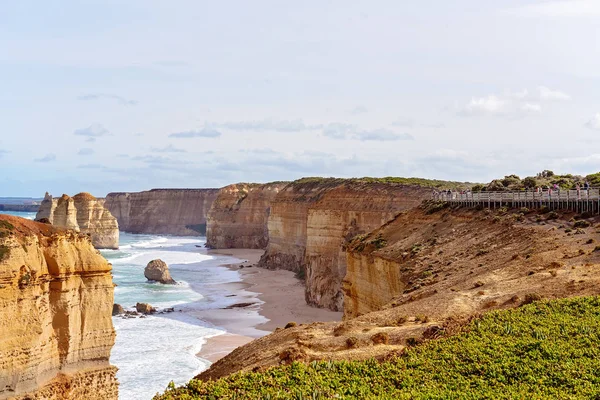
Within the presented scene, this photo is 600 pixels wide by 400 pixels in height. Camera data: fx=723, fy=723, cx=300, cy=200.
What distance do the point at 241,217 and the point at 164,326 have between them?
84157mm

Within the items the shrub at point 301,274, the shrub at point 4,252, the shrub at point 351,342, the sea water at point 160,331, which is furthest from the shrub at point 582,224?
the shrub at point 301,274

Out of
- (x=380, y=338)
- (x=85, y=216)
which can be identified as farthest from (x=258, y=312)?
(x=85, y=216)

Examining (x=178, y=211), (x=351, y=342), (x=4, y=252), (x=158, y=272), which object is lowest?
(x=158, y=272)

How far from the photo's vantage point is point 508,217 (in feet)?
120

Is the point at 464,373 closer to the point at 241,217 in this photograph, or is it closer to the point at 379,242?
the point at 379,242

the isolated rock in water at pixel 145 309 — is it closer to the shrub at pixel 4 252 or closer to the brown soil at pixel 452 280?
the brown soil at pixel 452 280

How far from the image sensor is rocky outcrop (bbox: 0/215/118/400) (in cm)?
2480

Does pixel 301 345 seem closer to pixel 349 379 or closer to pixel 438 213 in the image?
pixel 349 379

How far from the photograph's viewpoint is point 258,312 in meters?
61.1

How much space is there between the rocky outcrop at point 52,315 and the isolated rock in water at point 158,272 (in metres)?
50.9

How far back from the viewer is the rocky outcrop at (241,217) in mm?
134750

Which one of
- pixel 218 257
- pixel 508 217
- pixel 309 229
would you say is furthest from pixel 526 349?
pixel 218 257

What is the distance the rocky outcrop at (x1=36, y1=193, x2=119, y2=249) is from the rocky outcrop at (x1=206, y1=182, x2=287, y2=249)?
19739 mm

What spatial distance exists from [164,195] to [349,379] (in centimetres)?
18970
